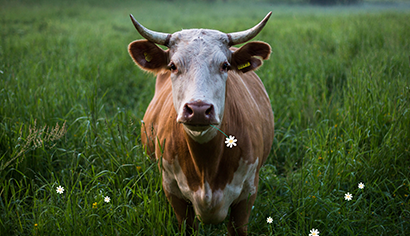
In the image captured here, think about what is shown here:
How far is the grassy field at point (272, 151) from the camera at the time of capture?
2.37 meters

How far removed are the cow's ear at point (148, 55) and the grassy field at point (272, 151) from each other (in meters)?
0.62

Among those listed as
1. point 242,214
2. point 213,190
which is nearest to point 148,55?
point 213,190

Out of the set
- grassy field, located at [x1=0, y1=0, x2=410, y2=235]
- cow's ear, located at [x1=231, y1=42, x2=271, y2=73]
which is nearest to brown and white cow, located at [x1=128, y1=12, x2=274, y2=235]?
cow's ear, located at [x1=231, y1=42, x2=271, y2=73]

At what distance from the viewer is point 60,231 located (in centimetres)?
216

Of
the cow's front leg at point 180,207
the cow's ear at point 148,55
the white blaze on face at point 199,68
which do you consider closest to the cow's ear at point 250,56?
the white blaze on face at point 199,68

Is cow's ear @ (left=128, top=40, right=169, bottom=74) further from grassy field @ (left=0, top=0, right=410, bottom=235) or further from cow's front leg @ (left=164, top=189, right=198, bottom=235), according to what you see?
cow's front leg @ (left=164, top=189, right=198, bottom=235)

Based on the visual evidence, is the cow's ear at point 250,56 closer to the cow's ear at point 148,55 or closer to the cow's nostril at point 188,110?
the cow's ear at point 148,55

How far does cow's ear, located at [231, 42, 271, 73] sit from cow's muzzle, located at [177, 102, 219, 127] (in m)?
0.71

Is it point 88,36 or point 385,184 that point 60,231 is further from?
point 88,36

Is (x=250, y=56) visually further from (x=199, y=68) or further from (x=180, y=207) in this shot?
(x=180, y=207)

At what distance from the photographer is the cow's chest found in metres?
2.18

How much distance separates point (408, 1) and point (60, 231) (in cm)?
809

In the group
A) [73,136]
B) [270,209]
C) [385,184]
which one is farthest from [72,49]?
[385,184]

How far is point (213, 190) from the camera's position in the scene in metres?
2.19
